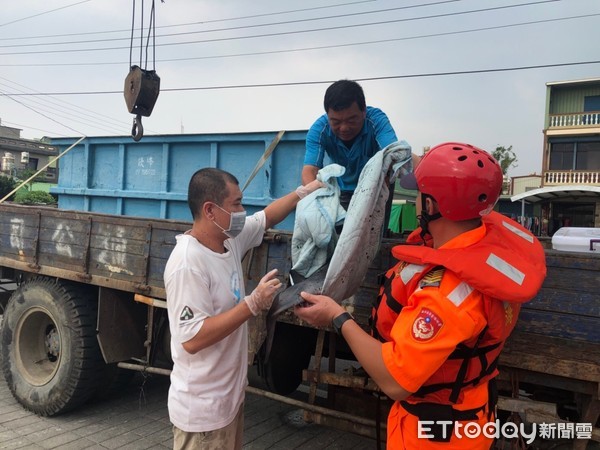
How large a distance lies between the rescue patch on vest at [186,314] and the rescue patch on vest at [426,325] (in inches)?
37.8

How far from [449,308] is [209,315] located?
3.38 feet

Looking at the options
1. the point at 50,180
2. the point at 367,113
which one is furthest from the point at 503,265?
the point at 50,180

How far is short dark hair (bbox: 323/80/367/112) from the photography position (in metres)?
2.43

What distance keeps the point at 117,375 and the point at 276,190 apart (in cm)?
252

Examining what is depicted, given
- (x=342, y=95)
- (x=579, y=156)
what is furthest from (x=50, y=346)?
(x=579, y=156)

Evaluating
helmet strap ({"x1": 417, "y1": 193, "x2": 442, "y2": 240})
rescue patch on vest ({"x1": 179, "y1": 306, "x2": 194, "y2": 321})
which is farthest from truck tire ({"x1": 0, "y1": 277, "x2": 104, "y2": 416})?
helmet strap ({"x1": 417, "y1": 193, "x2": 442, "y2": 240})

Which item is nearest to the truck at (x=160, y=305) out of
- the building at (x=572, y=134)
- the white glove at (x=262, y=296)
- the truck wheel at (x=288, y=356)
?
the truck wheel at (x=288, y=356)

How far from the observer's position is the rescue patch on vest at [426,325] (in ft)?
4.41

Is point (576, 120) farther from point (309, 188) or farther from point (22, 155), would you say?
point (22, 155)

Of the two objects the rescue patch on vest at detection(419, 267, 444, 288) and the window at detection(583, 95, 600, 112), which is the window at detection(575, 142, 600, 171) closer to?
the window at detection(583, 95, 600, 112)

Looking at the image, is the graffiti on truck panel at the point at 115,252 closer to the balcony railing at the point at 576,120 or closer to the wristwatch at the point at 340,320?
the wristwatch at the point at 340,320

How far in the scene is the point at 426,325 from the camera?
53.5 inches

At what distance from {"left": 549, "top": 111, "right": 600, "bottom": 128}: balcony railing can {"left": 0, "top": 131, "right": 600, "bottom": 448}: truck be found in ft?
84.9

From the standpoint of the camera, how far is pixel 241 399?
222 cm
